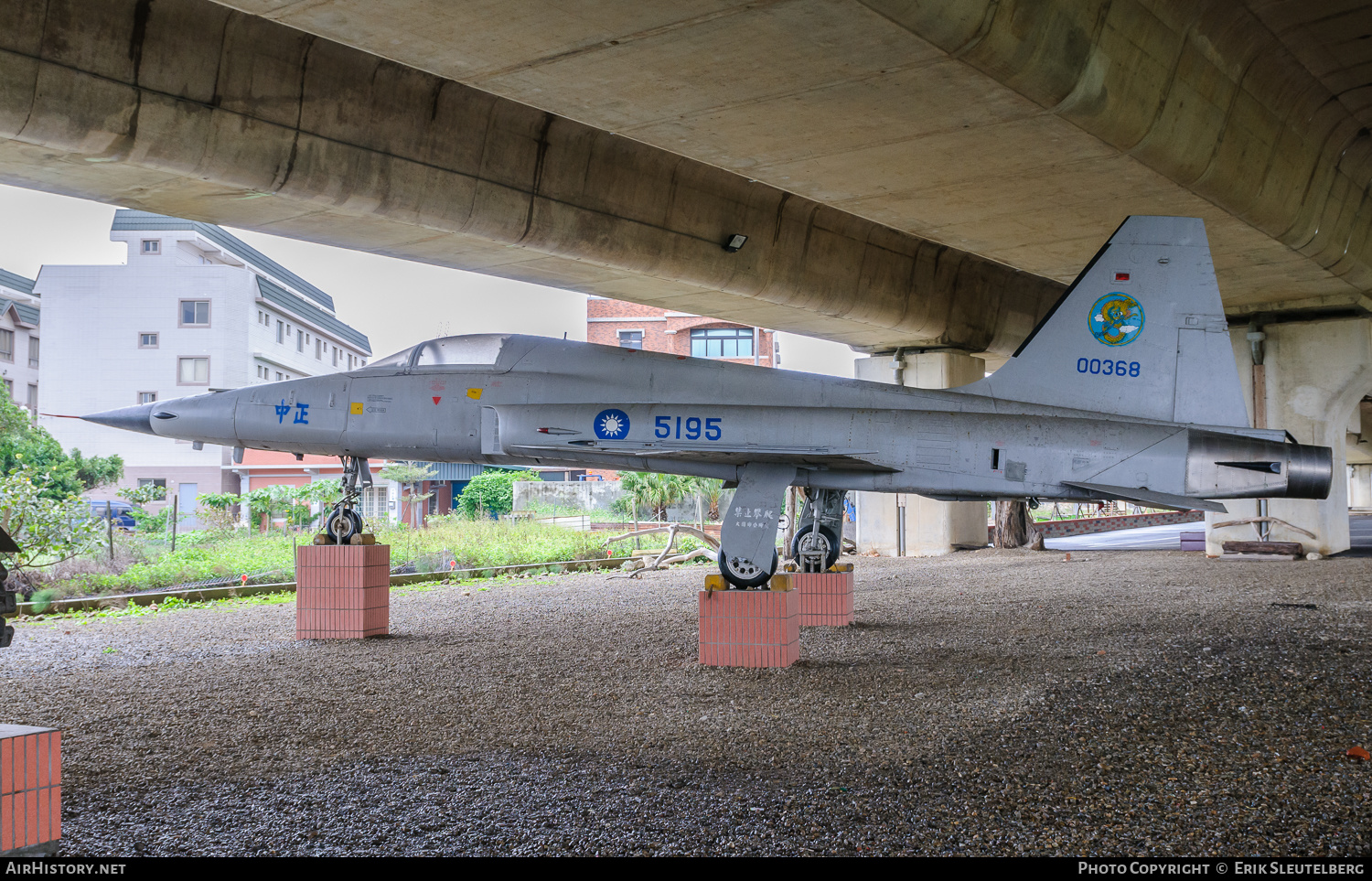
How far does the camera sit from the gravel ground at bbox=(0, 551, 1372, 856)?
4480mm

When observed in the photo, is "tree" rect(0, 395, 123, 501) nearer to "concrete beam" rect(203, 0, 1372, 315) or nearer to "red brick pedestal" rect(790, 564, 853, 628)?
"red brick pedestal" rect(790, 564, 853, 628)

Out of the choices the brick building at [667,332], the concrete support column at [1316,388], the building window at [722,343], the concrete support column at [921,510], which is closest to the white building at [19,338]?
the brick building at [667,332]

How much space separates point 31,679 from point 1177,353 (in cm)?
1169

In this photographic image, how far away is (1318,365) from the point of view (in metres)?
18.2

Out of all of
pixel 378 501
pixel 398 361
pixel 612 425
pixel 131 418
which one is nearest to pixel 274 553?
pixel 131 418

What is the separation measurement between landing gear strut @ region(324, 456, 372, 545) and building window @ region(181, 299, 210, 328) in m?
34.9

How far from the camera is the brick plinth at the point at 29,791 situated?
155 inches

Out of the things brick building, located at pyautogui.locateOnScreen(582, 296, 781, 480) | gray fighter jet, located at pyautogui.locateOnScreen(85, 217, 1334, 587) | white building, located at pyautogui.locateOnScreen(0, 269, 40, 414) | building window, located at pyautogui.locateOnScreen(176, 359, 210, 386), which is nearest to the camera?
gray fighter jet, located at pyautogui.locateOnScreen(85, 217, 1334, 587)

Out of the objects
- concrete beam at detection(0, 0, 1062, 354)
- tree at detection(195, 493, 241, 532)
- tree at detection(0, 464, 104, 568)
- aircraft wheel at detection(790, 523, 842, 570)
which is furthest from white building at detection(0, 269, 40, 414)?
aircraft wheel at detection(790, 523, 842, 570)

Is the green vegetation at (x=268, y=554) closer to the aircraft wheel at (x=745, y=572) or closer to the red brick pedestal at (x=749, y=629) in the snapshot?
the aircraft wheel at (x=745, y=572)

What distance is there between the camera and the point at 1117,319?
10094 mm

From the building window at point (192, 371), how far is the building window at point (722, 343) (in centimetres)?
2818

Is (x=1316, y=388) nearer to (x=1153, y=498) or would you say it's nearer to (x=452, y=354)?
(x=1153, y=498)

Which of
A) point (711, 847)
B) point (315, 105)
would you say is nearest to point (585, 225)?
point (315, 105)
